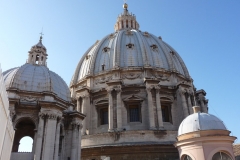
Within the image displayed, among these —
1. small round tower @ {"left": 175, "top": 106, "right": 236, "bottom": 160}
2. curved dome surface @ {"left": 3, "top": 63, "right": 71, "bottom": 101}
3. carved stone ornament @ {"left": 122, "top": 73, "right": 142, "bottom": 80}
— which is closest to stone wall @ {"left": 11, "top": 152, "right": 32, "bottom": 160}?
curved dome surface @ {"left": 3, "top": 63, "right": 71, "bottom": 101}

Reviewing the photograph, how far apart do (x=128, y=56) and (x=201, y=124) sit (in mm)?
18803

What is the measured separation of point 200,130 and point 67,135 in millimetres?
11715

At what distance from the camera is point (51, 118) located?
20219 millimetres

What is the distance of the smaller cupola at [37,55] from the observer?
2640 centimetres

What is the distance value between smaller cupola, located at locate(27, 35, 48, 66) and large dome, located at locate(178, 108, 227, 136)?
16.0 meters

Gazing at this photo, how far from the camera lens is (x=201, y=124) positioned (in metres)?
18.0

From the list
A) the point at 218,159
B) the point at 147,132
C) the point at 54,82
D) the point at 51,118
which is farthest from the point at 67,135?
the point at 218,159

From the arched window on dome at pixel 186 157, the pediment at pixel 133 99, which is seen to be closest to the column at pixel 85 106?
the pediment at pixel 133 99

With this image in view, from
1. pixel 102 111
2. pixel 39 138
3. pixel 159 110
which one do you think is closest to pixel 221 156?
pixel 159 110

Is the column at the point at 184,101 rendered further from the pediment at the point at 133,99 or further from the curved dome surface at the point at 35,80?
the curved dome surface at the point at 35,80

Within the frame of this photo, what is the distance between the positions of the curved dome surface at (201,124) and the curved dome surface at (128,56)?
49.2 ft

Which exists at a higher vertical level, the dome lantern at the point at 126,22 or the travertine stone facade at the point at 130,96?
the dome lantern at the point at 126,22

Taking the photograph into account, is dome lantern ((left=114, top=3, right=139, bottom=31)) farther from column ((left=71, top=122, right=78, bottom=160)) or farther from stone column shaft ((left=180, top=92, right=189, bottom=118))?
column ((left=71, top=122, right=78, bottom=160))

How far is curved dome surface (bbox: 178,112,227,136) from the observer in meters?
17.8
